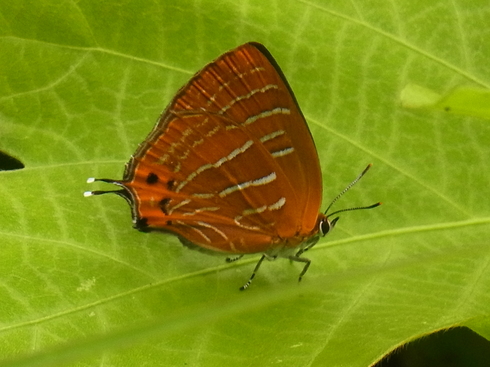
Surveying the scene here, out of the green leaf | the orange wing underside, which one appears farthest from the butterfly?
the green leaf

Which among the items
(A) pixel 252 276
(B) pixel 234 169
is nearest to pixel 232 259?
(A) pixel 252 276

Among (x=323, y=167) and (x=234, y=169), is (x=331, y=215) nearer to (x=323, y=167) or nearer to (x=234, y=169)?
(x=323, y=167)

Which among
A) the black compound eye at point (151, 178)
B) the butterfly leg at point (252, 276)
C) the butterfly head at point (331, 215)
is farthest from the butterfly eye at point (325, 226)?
the black compound eye at point (151, 178)

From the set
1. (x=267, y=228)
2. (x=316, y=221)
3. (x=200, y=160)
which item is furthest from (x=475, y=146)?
(x=200, y=160)

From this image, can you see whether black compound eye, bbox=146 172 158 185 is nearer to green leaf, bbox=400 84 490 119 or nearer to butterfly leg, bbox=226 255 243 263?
butterfly leg, bbox=226 255 243 263

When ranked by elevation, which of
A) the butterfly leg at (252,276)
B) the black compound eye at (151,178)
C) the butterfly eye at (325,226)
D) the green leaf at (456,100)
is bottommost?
the butterfly leg at (252,276)

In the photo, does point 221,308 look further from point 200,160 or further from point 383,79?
point 383,79

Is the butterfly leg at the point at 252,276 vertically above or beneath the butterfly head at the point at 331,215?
beneath

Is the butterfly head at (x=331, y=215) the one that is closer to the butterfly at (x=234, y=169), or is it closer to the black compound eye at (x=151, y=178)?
the butterfly at (x=234, y=169)
